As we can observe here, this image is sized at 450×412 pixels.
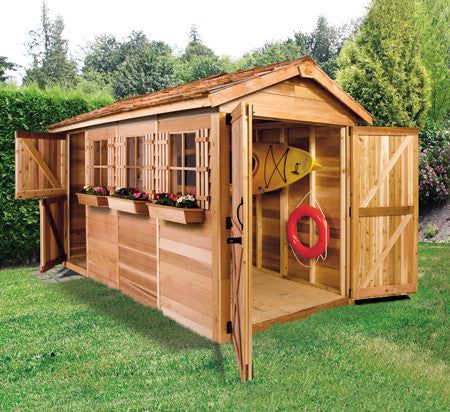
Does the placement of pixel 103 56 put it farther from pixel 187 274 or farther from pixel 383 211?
pixel 187 274

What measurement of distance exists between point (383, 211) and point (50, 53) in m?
40.8

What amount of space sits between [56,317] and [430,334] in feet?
13.6

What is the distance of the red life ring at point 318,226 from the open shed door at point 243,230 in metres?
2.35

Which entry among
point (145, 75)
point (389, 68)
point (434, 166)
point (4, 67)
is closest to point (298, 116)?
point (434, 166)

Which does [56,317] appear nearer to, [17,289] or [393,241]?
[17,289]

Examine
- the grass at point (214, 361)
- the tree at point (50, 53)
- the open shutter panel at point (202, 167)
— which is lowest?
the grass at point (214, 361)

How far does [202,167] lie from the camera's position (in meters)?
5.29

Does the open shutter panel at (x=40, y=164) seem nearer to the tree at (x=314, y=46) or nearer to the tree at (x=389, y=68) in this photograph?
the tree at (x=389, y=68)

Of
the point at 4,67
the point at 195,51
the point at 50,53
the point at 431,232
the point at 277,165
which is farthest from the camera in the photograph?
the point at 195,51

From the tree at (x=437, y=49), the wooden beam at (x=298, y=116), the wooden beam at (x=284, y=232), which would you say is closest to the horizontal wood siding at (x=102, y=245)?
the wooden beam at (x=284, y=232)

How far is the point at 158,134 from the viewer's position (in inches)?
241

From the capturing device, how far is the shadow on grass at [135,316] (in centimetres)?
506

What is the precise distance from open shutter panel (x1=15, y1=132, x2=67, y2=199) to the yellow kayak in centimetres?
362

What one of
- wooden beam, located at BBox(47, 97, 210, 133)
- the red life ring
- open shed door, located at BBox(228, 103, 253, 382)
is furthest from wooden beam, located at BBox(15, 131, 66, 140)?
open shed door, located at BBox(228, 103, 253, 382)
